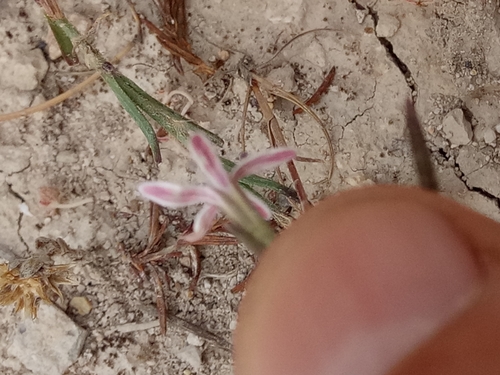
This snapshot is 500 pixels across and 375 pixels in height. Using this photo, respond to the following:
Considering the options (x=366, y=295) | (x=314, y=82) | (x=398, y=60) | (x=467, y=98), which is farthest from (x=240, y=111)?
(x=366, y=295)

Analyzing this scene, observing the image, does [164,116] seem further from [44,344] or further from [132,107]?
[44,344]

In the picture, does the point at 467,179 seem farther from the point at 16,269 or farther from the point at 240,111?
the point at 16,269

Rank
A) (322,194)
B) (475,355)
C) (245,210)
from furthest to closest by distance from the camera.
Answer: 1. (322,194)
2. (245,210)
3. (475,355)

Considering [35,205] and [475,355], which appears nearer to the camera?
[475,355]

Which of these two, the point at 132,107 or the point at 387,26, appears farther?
the point at 387,26

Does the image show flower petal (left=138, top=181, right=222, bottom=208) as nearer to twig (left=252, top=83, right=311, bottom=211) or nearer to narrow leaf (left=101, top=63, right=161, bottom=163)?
narrow leaf (left=101, top=63, right=161, bottom=163)

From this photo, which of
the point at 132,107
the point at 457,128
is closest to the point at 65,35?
the point at 132,107

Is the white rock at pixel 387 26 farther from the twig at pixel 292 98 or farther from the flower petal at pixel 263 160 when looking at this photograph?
the flower petal at pixel 263 160

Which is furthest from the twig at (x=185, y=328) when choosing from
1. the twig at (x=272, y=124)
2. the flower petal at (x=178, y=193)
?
the flower petal at (x=178, y=193)
